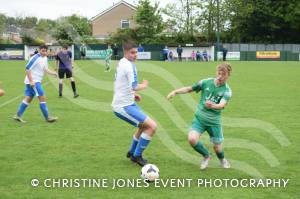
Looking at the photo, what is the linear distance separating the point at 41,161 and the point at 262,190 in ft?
11.4

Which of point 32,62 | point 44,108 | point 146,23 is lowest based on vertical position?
point 44,108

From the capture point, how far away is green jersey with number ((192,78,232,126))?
7.39 m

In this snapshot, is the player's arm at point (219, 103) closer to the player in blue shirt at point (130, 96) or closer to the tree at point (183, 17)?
the player in blue shirt at point (130, 96)

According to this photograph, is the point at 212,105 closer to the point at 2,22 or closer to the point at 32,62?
the point at 32,62

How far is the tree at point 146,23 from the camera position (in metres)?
63.6

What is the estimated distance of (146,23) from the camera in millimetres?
63938

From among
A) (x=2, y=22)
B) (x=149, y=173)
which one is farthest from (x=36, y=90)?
(x=2, y=22)

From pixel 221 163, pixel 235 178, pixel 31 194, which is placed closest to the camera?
pixel 31 194

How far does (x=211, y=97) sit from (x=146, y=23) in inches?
2257

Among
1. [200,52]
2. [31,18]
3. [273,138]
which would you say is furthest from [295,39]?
[273,138]

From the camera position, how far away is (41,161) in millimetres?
8008

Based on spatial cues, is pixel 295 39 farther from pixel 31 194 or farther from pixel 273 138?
pixel 31 194

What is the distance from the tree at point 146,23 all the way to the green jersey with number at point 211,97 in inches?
2211

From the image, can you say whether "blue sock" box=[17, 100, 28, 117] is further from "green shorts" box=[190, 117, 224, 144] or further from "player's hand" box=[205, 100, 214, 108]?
"player's hand" box=[205, 100, 214, 108]
